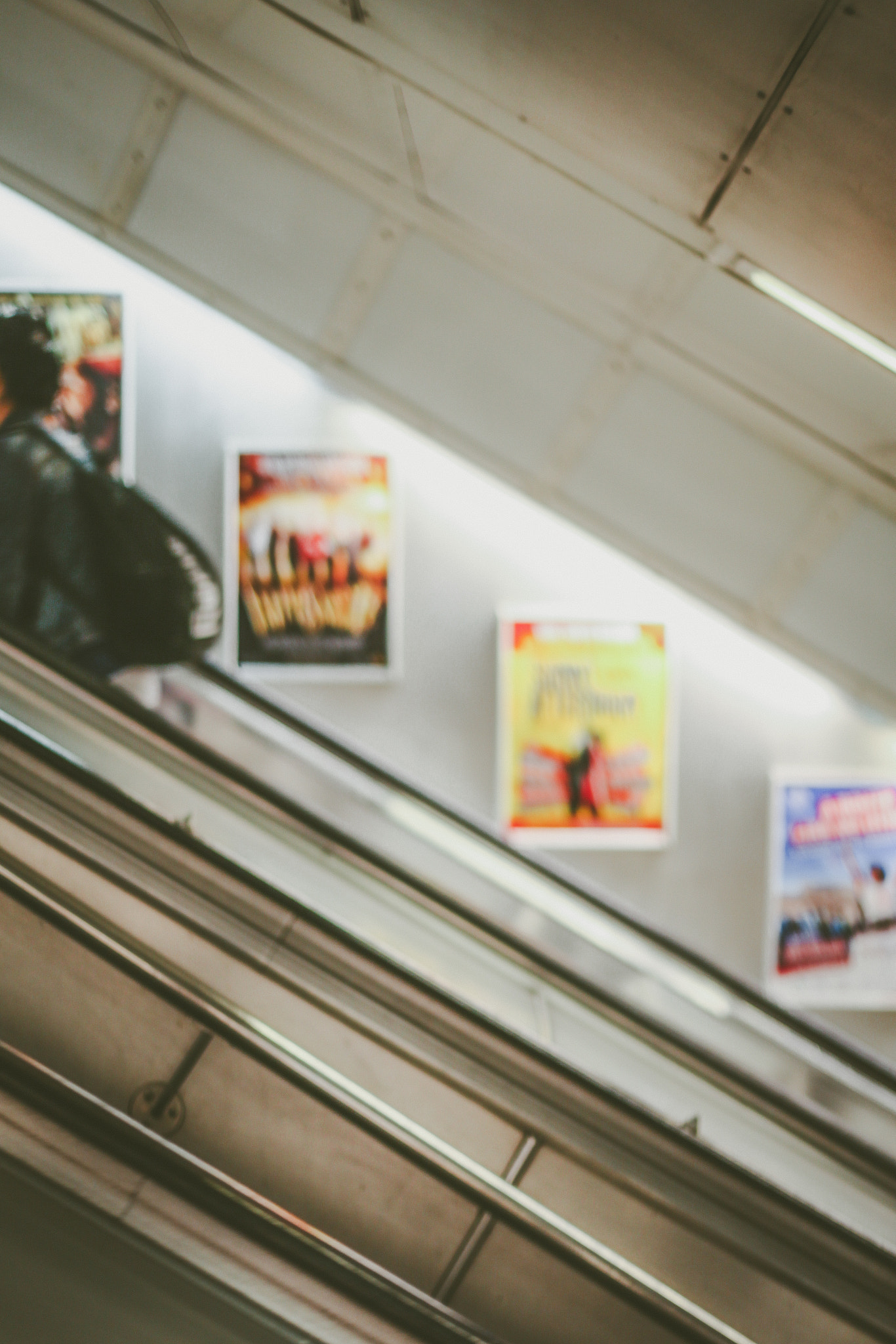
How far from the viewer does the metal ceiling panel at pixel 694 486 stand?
3459mm

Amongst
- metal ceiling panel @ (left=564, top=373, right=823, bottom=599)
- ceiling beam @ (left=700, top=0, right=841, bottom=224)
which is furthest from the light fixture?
metal ceiling panel @ (left=564, top=373, right=823, bottom=599)

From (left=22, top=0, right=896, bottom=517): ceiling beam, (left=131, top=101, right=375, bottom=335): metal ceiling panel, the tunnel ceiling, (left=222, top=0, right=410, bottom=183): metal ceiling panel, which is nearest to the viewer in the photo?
the tunnel ceiling

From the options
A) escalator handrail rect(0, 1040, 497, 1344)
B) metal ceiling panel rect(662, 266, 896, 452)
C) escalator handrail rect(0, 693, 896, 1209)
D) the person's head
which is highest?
metal ceiling panel rect(662, 266, 896, 452)

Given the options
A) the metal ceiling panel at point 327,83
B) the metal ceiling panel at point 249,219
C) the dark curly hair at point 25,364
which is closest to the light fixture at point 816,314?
the metal ceiling panel at point 327,83

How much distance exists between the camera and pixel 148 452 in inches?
155

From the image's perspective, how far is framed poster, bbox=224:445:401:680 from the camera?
12.9 ft

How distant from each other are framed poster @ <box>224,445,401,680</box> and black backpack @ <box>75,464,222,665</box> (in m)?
1.75

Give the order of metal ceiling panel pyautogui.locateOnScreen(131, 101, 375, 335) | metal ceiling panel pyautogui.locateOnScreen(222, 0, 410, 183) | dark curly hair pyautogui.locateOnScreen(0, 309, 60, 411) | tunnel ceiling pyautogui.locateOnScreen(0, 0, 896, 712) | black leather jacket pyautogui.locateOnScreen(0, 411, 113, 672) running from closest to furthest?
1. black leather jacket pyautogui.locateOnScreen(0, 411, 113, 672)
2. dark curly hair pyautogui.locateOnScreen(0, 309, 60, 411)
3. tunnel ceiling pyautogui.locateOnScreen(0, 0, 896, 712)
4. metal ceiling panel pyautogui.locateOnScreen(222, 0, 410, 183)
5. metal ceiling panel pyautogui.locateOnScreen(131, 101, 375, 335)

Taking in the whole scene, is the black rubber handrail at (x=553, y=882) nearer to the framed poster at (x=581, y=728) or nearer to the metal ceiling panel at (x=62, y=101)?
the framed poster at (x=581, y=728)

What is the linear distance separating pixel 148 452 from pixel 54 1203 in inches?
123

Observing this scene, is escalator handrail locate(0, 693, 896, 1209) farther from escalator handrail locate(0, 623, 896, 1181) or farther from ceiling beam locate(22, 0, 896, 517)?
ceiling beam locate(22, 0, 896, 517)

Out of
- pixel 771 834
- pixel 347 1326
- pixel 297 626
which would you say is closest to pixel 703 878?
pixel 771 834

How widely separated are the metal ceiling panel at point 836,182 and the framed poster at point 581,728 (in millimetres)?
1742

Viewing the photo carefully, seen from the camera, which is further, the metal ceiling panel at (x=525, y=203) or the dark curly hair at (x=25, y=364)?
the metal ceiling panel at (x=525, y=203)
